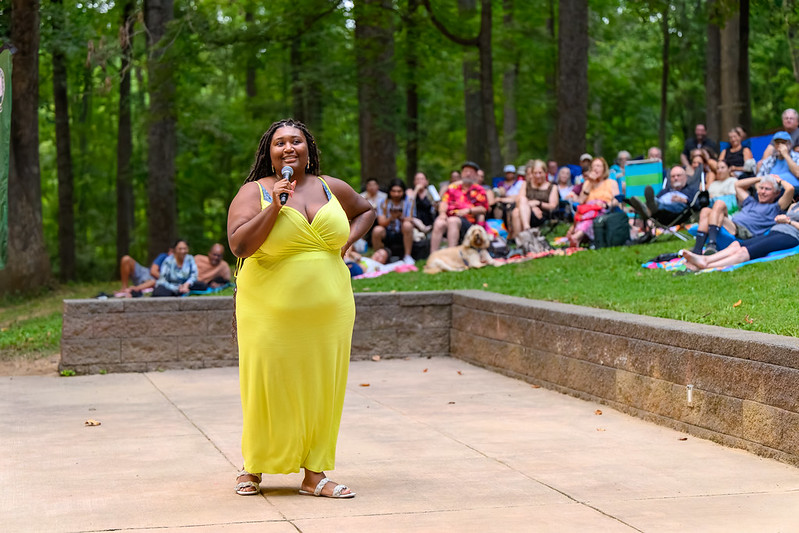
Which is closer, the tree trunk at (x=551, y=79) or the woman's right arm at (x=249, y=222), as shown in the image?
the woman's right arm at (x=249, y=222)

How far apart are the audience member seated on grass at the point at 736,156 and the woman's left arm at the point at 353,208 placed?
11.7 metres

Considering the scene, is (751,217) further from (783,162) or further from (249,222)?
(249,222)

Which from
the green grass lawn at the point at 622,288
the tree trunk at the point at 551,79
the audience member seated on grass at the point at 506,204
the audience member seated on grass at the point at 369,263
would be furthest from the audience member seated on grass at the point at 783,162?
the tree trunk at the point at 551,79

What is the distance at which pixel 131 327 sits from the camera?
38.6 feet

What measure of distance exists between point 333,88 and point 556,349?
17.4 metres

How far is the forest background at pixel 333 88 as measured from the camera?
73.9 feet

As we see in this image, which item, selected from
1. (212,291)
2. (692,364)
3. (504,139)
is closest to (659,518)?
(692,364)

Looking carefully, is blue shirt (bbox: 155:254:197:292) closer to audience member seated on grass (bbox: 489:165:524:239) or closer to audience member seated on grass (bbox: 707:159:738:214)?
audience member seated on grass (bbox: 489:165:524:239)

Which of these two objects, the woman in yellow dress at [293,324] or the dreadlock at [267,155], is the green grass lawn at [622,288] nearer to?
the woman in yellow dress at [293,324]

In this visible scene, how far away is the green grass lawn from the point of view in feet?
30.9

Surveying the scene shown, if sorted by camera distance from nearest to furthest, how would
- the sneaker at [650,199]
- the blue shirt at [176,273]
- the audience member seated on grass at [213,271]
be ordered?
1. the sneaker at [650,199]
2. the blue shirt at [176,273]
3. the audience member seated on grass at [213,271]

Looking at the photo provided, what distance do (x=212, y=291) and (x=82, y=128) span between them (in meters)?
27.0

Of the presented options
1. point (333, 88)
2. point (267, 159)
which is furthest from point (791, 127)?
point (333, 88)

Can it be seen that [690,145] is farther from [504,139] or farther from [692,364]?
[504,139]
